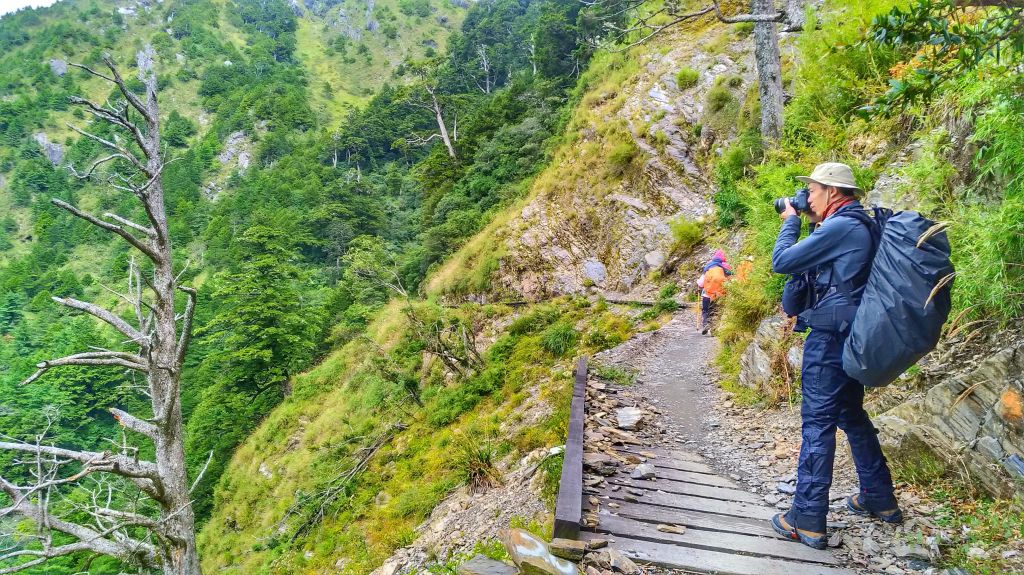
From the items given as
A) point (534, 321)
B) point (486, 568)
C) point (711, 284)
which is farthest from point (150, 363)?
point (711, 284)

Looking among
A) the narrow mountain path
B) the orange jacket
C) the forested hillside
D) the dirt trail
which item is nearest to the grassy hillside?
the forested hillside

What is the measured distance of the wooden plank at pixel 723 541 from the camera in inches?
112

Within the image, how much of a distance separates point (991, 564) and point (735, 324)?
4.81m

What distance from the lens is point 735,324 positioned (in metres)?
7.02

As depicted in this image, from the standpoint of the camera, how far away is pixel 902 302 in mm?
2377

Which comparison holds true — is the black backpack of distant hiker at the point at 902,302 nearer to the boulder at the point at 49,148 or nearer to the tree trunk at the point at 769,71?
the tree trunk at the point at 769,71

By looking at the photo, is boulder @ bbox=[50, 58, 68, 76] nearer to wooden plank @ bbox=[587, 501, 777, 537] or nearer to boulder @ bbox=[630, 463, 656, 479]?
boulder @ bbox=[630, 463, 656, 479]

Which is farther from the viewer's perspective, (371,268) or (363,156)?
(363,156)

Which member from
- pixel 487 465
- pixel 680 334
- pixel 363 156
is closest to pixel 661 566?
pixel 487 465

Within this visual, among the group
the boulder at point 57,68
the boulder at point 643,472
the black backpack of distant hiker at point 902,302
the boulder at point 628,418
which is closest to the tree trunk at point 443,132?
the boulder at point 628,418

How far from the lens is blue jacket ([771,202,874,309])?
2.77 metres

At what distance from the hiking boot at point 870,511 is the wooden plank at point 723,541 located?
467mm

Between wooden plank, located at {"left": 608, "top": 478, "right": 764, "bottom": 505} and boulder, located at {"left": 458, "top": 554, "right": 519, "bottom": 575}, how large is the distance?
4.44 feet

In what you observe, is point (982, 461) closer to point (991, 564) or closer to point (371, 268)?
point (991, 564)
